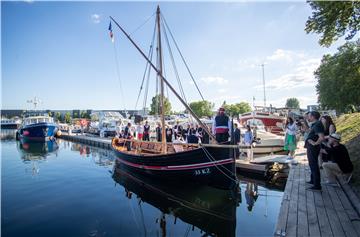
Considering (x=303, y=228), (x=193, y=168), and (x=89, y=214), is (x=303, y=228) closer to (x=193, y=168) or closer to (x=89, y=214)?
(x=193, y=168)

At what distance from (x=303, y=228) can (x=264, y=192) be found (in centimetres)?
530

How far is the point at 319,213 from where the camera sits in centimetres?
463

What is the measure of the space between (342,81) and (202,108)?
63.0 m

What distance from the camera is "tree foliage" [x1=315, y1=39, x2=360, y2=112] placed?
22.7 meters

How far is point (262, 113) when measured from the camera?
25359 millimetres

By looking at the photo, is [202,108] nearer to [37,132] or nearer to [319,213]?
[37,132]

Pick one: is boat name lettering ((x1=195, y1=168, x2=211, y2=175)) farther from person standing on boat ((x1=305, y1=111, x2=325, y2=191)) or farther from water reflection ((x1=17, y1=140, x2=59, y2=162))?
water reflection ((x1=17, y1=140, x2=59, y2=162))

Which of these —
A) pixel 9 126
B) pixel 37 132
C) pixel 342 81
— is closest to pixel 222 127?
pixel 342 81

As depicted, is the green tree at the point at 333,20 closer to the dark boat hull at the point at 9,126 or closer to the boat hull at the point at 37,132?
→ the boat hull at the point at 37,132

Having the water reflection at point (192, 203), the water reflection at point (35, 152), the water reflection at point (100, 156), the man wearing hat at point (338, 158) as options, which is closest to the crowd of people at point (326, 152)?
the man wearing hat at point (338, 158)

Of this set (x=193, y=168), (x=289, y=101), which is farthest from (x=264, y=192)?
(x=289, y=101)

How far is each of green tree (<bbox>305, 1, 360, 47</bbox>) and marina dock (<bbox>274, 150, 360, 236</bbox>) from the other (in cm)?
527

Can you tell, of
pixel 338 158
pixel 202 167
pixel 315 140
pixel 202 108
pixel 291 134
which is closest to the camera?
pixel 315 140

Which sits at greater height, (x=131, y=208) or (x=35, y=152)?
(x=35, y=152)
